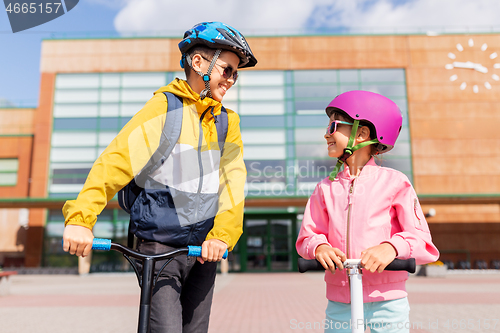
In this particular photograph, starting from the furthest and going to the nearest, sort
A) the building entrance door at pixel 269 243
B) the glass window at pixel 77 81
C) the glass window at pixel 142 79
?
the glass window at pixel 77 81
the glass window at pixel 142 79
the building entrance door at pixel 269 243

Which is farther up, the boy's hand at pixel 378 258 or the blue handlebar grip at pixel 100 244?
the blue handlebar grip at pixel 100 244

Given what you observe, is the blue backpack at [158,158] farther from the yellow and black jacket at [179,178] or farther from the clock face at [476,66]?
the clock face at [476,66]

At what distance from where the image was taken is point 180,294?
78.0 inches

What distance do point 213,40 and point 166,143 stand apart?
0.58m

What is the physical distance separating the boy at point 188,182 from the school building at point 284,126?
19.9m

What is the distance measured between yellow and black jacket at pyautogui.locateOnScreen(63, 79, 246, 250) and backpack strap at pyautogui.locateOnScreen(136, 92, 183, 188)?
21 mm

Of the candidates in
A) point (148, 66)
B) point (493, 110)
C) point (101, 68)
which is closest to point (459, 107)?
point (493, 110)

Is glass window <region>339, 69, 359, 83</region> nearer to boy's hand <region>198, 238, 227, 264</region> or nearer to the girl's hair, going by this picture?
the girl's hair

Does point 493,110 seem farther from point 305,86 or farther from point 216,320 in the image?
point 216,320

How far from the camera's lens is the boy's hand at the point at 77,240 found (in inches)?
60.0

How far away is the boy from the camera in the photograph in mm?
1774

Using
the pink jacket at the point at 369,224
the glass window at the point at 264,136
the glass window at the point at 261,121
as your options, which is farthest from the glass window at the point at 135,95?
the pink jacket at the point at 369,224

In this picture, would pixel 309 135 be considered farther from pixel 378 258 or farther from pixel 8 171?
pixel 378 258

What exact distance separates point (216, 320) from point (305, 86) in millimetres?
19225
